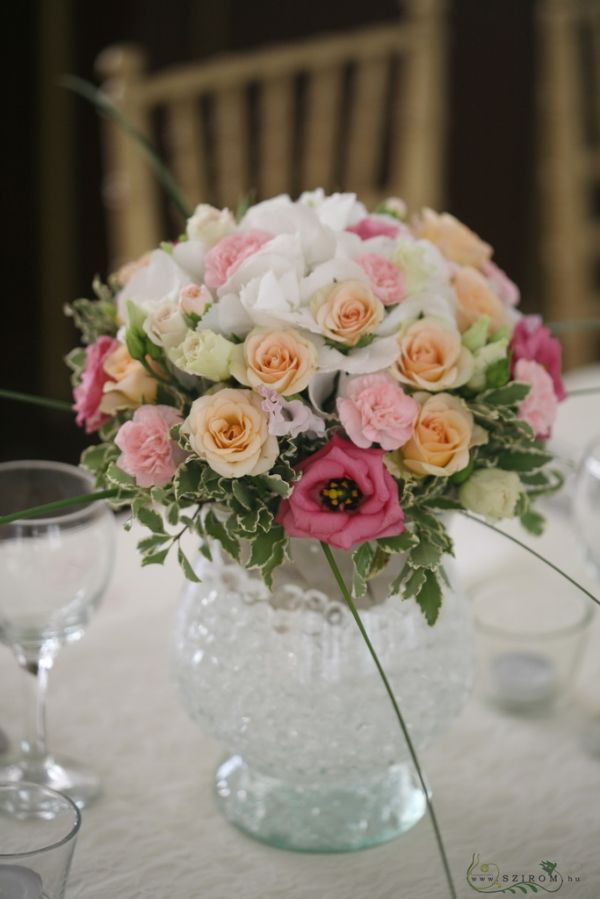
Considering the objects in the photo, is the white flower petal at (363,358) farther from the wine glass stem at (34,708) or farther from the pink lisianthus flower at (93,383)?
the wine glass stem at (34,708)

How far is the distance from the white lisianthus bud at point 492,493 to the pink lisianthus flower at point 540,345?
0.09 m

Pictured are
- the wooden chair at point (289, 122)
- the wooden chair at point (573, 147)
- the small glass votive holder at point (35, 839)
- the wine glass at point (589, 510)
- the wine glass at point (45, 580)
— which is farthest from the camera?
the wooden chair at point (573, 147)

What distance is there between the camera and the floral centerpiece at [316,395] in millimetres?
688

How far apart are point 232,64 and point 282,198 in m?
1.20

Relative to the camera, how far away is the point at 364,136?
6.84ft

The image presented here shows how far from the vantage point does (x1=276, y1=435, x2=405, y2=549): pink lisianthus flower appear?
679 mm

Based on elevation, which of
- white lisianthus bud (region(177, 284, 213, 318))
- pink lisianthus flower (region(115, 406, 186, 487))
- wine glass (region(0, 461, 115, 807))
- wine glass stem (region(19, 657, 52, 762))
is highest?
white lisianthus bud (region(177, 284, 213, 318))

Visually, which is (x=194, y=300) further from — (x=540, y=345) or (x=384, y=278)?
(x=540, y=345)

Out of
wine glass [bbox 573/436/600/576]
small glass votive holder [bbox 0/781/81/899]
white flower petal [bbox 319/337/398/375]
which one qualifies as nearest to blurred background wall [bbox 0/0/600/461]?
wine glass [bbox 573/436/600/576]

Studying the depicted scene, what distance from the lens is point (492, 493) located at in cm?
73

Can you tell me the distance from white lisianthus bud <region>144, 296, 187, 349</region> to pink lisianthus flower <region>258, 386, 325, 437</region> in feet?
0.24

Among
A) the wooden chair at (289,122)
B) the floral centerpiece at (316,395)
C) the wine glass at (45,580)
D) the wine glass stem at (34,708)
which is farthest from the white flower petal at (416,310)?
the wooden chair at (289,122)

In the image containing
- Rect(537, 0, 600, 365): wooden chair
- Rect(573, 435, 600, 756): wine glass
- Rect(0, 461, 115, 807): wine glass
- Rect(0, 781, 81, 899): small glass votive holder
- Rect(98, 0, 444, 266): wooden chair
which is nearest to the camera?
Rect(0, 781, 81, 899): small glass votive holder

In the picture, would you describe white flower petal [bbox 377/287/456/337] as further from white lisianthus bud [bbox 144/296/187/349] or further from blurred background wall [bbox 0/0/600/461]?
blurred background wall [bbox 0/0/600/461]
